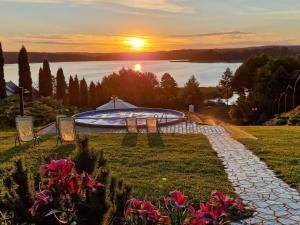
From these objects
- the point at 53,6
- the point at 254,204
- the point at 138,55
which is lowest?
the point at 254,204

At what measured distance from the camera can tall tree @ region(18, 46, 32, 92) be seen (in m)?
26.5

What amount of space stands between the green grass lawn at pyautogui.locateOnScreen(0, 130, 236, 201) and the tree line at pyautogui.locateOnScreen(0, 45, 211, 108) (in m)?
16.3

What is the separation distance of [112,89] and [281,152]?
1334 inches

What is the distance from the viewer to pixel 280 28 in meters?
31.6

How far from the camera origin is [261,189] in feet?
18.6

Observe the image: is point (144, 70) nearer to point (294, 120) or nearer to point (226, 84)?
point (226, 84)

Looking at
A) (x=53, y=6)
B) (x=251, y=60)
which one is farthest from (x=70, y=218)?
(x=251, y=60)

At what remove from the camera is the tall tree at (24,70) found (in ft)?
86.8

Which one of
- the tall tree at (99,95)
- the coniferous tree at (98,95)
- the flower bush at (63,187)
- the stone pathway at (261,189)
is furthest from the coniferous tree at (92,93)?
the flower bush at (63,187)

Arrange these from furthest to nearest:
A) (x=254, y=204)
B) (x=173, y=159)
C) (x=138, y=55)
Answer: (x=138, y=55), (x=173, y=159), (x=254, y=204)

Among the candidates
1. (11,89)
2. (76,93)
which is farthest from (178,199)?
(11,89)

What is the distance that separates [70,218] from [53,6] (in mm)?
15639

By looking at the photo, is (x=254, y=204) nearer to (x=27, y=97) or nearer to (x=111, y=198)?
(x=111, y=198)

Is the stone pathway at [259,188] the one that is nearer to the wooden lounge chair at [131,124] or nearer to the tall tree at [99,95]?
the wooden lounge chair at [131,124]
